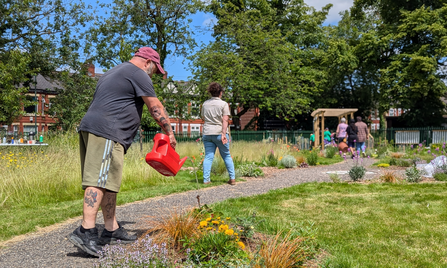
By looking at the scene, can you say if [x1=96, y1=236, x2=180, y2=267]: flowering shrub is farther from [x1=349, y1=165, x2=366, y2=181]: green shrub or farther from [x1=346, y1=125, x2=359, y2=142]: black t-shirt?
[x1=346, y1=125, x2=359, y2=142]: black t-shirt

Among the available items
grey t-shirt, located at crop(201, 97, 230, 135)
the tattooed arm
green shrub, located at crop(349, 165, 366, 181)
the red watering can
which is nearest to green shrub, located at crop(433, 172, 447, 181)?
green shrub, located at crop(349, 165, 366, 181)

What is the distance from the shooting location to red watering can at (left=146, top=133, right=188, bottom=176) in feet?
12.3

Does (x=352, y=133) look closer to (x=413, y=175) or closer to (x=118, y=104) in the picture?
(x=413, y=175)

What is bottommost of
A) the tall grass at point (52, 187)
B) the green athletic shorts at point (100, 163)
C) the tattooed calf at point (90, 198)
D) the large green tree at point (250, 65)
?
the tall grass at point (52, 187)

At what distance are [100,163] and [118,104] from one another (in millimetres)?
528

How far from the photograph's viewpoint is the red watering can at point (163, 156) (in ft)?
12.3

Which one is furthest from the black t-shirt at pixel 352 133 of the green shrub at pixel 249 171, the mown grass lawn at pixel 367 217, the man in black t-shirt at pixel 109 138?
the man in black t-shirt at pixel 109 138

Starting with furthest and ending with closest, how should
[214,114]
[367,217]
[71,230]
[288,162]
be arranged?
[288,162], [214,114], [367,217], [71,230]

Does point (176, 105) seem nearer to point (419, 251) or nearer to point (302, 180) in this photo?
point (302, 180)

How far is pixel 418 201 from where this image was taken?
19.0 ft

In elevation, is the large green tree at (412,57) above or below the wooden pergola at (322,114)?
above

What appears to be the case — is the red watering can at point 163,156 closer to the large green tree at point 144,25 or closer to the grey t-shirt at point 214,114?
the grey t-shirt at point 214,114

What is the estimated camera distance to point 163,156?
3770mm

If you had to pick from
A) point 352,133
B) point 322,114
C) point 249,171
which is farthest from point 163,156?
point 322,114
